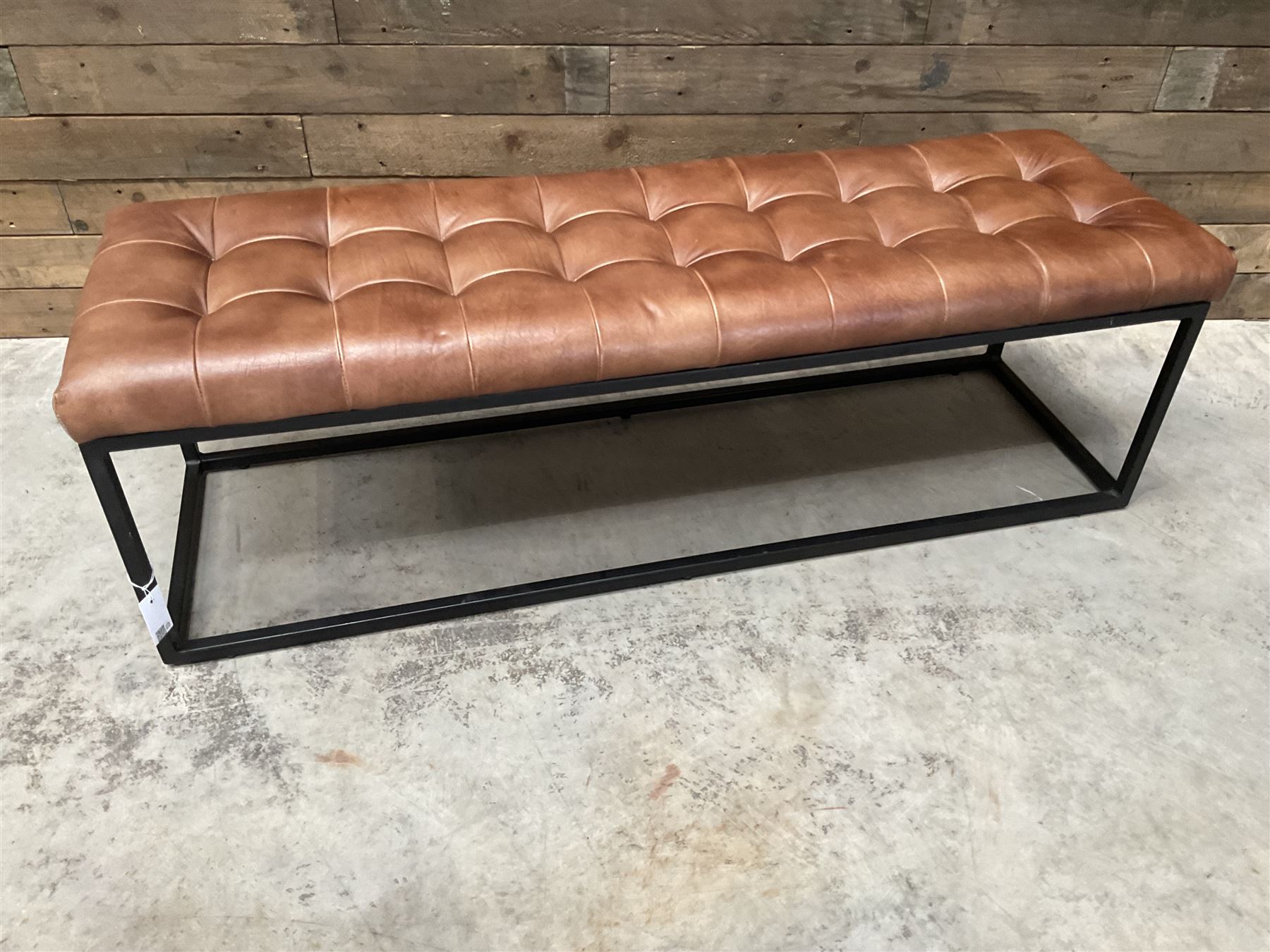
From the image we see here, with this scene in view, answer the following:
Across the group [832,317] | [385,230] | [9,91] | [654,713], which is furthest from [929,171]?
[9,91]

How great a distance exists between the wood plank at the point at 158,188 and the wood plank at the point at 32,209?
0.7 inches

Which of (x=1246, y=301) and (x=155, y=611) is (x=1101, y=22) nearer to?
(x=1246, y=301)

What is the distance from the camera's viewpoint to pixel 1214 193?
2141mm

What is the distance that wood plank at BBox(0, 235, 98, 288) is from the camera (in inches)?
77.6

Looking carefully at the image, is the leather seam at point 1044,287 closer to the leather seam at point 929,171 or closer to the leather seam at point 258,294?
the leather seam at point 929,171

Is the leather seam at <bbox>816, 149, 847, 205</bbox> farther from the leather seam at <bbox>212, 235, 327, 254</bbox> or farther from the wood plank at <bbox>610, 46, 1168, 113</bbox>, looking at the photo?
the leather seam at <bbox>212, 235, 327, 254</bbox>

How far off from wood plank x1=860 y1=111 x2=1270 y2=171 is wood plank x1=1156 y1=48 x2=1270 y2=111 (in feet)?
0.08

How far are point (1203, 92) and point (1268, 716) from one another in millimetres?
1285

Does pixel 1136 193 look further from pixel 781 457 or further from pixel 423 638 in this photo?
pixel 423 638

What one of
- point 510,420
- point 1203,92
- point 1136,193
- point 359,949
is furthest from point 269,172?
point 1203,92

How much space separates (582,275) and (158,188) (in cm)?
100

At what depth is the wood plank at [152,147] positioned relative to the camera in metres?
1.81

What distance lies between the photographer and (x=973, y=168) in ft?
5.46

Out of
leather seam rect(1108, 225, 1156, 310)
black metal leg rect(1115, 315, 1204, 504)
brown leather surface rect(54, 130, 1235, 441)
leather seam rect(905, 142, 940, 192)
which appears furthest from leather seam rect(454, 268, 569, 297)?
black metal leg rect(1115, 315, 1204, 504)
